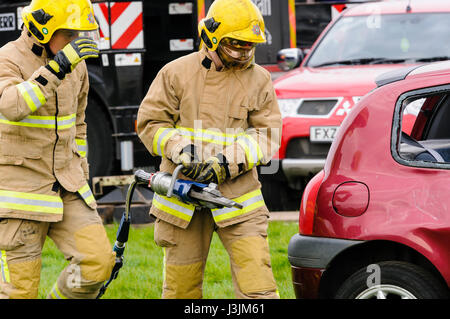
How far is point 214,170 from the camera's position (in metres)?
4.62

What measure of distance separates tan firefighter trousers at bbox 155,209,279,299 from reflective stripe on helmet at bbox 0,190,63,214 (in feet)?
1.75

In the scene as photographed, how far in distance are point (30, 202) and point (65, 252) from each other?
1.08 ft

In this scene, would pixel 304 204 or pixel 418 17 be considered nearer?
pixel 304 204

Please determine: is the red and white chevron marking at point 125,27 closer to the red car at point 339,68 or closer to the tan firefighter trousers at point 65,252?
the red car at point 339,68

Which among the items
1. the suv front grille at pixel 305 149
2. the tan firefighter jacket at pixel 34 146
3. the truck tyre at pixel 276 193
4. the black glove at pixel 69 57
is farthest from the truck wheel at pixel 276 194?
the black glove at pixel 69 57

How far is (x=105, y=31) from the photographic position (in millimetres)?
8219

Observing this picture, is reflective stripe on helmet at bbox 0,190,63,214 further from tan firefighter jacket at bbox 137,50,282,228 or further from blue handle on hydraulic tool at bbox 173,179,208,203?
→ blue handle on hydraulic tool at bbox 173,179,208,203

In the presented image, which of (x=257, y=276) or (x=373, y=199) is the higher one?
(x=373, y=199)

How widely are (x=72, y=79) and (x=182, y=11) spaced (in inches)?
191

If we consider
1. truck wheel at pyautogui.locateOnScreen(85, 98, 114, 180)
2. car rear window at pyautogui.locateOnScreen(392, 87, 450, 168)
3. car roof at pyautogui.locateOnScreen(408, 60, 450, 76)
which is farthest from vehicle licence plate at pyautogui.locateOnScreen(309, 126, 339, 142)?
Answer: car roof at pyautogui.locateOnScreen(408, 60, 450, 76)
